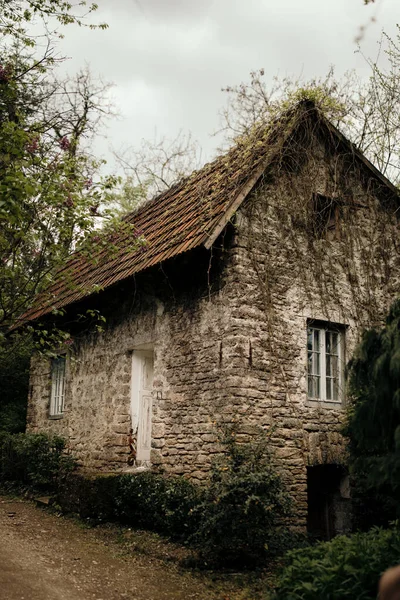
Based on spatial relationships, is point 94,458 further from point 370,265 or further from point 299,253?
point 370,265

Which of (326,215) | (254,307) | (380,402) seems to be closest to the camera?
(380,402)

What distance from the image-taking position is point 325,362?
9.92 m

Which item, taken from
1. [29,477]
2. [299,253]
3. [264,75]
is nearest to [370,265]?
[299,253]

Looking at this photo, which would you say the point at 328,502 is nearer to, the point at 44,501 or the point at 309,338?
the point at 309,338

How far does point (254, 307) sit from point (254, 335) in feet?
1.42

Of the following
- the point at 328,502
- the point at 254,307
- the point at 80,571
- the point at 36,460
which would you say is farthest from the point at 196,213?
the point at 36,460

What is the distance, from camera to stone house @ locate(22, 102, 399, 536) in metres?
8.94

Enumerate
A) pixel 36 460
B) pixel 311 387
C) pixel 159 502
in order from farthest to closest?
pixel 36 460 → pixel 311 387 → pixel 159 502

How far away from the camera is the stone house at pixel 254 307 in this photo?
894 cm

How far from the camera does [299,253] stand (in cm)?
984

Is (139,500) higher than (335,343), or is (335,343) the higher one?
(335,343)

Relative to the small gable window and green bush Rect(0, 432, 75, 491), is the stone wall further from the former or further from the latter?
green bush Rect(0, 432, 75, 491)

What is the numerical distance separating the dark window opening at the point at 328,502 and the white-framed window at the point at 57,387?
21.0 feet

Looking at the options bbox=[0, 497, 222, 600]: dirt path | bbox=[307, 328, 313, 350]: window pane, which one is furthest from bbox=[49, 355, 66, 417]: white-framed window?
bbox=[307, 328, 313, 350]: window pane
